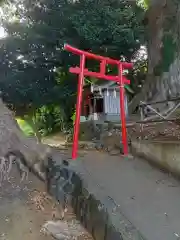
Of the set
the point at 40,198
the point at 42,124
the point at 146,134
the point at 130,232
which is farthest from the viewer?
the point at 42,124

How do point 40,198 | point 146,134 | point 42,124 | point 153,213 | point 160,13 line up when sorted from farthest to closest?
point 42,124, point 160,13, point 146,134, point 40,198, point 153,213

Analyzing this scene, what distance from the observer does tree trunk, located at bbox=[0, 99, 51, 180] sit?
6.20 metres

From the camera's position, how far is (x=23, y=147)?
6.30 m

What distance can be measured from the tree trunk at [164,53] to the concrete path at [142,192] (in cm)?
575

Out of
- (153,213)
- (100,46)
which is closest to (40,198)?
(153,213)

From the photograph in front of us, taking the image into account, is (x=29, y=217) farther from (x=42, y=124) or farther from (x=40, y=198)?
(x=42, y=124)

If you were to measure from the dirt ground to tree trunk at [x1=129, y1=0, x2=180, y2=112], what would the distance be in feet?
26.7

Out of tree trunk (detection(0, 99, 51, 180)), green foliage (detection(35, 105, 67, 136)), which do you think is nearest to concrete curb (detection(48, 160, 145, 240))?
tree trunk (detection(0, 99, 51, 180))

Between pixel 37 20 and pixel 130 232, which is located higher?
pixel 37 20

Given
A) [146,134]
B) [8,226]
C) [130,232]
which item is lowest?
[8,226]

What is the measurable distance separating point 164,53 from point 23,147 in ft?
28.8

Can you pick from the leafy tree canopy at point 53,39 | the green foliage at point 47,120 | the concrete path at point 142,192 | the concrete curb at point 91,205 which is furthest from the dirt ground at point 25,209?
the green foliage at point 47,120

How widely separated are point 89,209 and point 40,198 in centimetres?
135

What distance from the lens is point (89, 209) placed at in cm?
476
